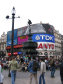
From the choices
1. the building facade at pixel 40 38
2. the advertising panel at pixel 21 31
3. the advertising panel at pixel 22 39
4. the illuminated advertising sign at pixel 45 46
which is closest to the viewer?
the building facade at pixel 40 38

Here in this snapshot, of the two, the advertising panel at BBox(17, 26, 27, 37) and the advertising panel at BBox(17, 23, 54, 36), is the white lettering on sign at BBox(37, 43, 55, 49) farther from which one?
the advertising panel at BBox(17, 26, 27, 37)

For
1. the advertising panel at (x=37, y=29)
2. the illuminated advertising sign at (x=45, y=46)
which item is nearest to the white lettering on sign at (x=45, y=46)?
the illuminated advertising sign at (x=45, y=46)

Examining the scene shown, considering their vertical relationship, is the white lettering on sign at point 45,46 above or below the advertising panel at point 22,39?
below

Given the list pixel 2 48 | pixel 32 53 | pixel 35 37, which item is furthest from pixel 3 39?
pixel 32 53

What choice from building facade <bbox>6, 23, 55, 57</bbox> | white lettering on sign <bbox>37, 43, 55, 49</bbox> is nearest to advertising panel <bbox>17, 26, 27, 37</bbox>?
building facade <bbox>6, 23, 55, 57</bbox>

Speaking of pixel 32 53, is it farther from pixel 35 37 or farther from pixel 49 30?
pixel 49 30

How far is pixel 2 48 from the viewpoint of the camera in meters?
95.0

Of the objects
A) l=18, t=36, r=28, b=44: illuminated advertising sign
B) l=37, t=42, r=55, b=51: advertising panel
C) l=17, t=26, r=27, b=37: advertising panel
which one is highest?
l=17, t=26, r=27, b=37: advertising panel

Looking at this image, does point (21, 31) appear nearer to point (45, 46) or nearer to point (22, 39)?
point (22, 39)

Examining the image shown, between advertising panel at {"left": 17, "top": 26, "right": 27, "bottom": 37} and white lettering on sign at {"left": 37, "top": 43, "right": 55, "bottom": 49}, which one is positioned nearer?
white lettering on sign at {"left": 37, "top": 43, "right": 55, "bottom": 49}

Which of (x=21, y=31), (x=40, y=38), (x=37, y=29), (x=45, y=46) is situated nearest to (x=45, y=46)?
(x=45, y=46)

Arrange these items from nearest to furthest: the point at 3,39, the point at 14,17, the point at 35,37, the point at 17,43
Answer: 1. the point at 14,17
2. the point at 35,37
3. the point at 17,43
4. the point at 3,39

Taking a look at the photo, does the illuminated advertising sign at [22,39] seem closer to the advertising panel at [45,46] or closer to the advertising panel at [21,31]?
the advertising panel at [21,31]

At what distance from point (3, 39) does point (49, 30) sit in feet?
92.1
